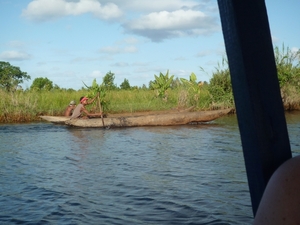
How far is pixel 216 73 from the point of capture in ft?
59.4

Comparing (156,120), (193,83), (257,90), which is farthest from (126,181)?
(193,83)

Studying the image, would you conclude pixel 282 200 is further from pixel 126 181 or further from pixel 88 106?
pixel 88 106

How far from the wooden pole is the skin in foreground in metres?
0.12

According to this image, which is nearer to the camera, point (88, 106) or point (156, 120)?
point (156, 120)

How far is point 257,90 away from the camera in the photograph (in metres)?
0.80

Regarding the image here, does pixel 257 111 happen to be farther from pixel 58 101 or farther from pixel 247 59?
pixel 58 101

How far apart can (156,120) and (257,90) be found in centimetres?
1325

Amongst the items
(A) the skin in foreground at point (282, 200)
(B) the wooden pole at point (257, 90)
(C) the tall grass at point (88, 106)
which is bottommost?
(A) the skin in foreground at point (282, 200)

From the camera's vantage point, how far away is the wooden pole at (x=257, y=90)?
80 centimetres

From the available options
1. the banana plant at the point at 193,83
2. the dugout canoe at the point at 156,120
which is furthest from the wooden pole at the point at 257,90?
the banana plant at the point at 193,83

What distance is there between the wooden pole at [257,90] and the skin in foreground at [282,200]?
0.12m

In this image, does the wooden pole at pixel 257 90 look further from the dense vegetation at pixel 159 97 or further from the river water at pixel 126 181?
the dense vegetation at pixel 159 97

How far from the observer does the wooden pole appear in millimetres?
802

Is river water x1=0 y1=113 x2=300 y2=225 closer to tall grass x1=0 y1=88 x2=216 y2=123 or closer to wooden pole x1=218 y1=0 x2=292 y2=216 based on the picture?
wooden pole x1=218 y1=0 x2=292 y2=216
